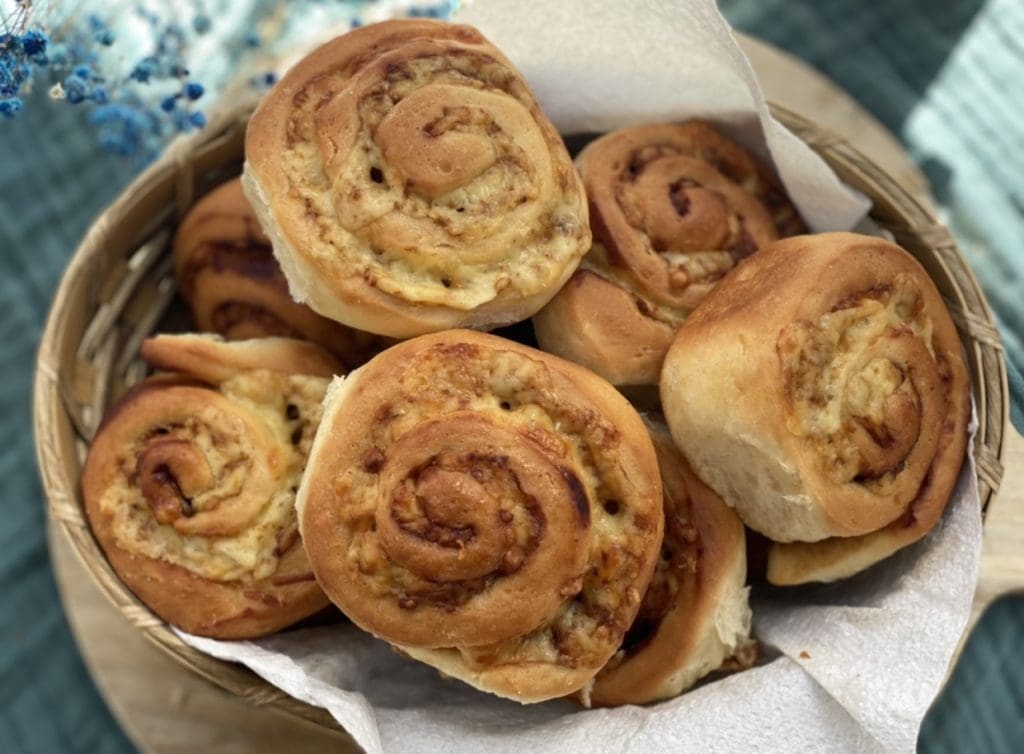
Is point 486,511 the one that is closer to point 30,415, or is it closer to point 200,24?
point 200,24

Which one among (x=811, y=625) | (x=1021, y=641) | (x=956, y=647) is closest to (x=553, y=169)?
(x=811, y=625)

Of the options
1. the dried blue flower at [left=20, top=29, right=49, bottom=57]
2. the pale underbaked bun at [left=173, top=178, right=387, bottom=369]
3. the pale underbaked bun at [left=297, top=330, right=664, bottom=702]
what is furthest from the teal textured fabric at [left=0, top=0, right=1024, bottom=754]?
the dried blue flower at [left=20, top=29, right=49, bottom=57]

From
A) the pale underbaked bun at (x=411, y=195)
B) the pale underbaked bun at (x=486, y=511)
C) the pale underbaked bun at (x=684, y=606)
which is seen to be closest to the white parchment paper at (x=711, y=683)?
the pale underbaked bun at (x=684, y=606)

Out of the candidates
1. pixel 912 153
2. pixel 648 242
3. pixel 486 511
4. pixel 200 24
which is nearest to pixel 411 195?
pixel 648 242

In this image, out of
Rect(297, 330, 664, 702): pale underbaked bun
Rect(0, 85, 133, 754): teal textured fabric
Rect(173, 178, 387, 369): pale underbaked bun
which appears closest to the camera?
Rect(297, 330, 664, 702): pale underbaked bun

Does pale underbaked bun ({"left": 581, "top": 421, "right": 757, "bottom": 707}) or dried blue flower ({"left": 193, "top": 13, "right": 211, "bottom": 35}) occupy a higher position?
dried blue flower ({"left": 193, "top": 13, "right": 211, "bottom": 35})

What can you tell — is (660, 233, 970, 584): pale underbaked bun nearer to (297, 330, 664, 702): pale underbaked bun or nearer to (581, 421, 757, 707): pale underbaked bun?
(581, 421, 757, 707): pale underbaked bun
